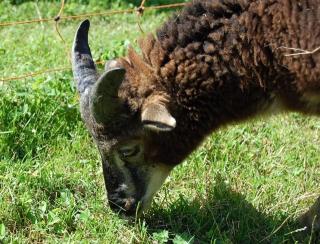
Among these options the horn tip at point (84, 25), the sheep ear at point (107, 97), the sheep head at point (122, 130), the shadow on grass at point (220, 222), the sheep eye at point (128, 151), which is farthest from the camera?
the horn tip at point (84, 25)

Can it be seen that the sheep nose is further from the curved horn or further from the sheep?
the curved horn

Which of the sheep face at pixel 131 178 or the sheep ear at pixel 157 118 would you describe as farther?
the sheep face at pixel 131 178

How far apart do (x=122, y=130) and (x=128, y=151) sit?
0.19 m

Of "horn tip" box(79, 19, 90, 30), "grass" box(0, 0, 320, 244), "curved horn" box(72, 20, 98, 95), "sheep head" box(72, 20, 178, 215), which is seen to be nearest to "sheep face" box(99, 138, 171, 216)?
"sheep head" box(72, 20, 178, 215)

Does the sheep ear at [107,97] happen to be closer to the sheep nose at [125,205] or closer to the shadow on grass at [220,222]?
the sheep nose at [125,205]

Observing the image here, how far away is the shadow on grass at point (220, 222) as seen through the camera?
188 inches

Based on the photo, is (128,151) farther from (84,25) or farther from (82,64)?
(84,25)

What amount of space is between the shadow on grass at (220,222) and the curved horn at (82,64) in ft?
3.72

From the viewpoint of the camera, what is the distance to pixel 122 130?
4.57 metres

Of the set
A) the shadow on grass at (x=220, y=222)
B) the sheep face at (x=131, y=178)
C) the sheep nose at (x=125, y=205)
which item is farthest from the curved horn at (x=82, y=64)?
the shadow on grass at (x=220, y=222)

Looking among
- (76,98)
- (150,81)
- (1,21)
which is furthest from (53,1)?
(150,81)

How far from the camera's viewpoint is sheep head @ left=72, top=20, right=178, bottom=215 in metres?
4.37

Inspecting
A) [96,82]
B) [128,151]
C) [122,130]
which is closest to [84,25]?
[96,82]

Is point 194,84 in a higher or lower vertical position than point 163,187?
higher
